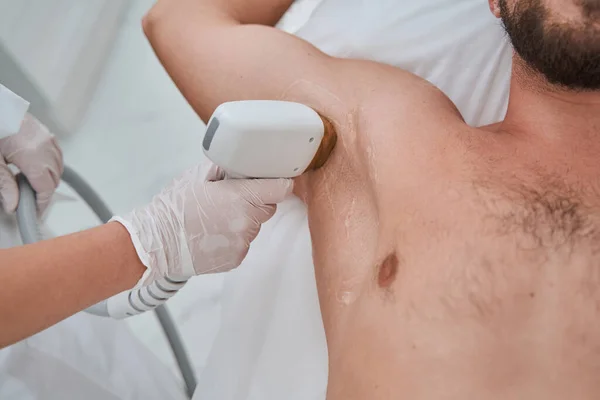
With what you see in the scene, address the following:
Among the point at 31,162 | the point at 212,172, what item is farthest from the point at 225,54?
the point at 31,162

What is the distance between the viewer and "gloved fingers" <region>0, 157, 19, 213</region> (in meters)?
0.98

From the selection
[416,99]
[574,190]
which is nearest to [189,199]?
[416,99]

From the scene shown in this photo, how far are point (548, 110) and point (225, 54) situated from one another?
544 mm

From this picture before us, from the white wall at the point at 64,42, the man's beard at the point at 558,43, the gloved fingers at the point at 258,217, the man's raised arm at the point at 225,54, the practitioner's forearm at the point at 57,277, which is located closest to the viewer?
the practitioner's forearm at the point at 57,277

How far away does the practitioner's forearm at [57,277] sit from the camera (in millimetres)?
735

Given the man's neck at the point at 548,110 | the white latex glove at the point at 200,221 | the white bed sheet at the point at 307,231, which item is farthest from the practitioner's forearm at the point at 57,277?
the man's neck at the point at 548,110

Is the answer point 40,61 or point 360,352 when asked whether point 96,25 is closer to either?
point 40,61

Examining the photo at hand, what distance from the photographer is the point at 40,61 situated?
64.4 inches

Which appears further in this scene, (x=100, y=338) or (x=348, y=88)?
(x=100, y=338)

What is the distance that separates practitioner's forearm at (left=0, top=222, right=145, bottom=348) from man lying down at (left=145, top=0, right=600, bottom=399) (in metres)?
0.33

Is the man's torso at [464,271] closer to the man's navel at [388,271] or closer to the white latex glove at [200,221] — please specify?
the man's navel at [388,271]

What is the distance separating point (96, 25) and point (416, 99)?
1.11 metres

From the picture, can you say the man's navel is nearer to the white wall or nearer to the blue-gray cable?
the blue-gray cable

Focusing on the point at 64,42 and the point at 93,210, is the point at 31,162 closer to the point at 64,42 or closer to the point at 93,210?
the point at 93,210
